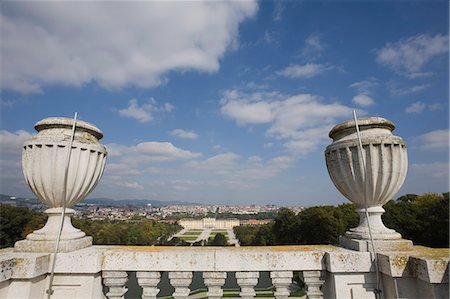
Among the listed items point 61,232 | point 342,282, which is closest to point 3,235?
point 61,232

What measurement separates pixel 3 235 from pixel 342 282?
41546 millimetres

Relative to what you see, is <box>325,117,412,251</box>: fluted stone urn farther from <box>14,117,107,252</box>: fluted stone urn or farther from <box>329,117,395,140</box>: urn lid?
<box>14,117,107,252</box>: fluted stone urn

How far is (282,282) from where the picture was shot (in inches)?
144

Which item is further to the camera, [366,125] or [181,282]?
[366,125]

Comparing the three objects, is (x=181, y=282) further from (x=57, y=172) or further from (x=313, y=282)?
(x=57, y=172)

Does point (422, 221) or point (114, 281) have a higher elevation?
point (114, 281)

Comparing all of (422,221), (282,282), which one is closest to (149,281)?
(282,282)

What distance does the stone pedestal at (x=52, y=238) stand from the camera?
12.0 ft

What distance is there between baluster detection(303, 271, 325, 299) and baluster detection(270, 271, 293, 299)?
0.76ft

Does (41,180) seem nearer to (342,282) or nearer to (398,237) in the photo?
(342,282)

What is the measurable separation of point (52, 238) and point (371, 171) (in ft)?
13.9

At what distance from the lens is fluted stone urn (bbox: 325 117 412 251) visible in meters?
3.71

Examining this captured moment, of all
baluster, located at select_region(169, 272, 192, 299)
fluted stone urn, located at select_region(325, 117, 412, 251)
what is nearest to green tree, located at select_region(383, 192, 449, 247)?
fluted stone urn, located at select_region(325, 117, 412, 251)

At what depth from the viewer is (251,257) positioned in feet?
11.9
